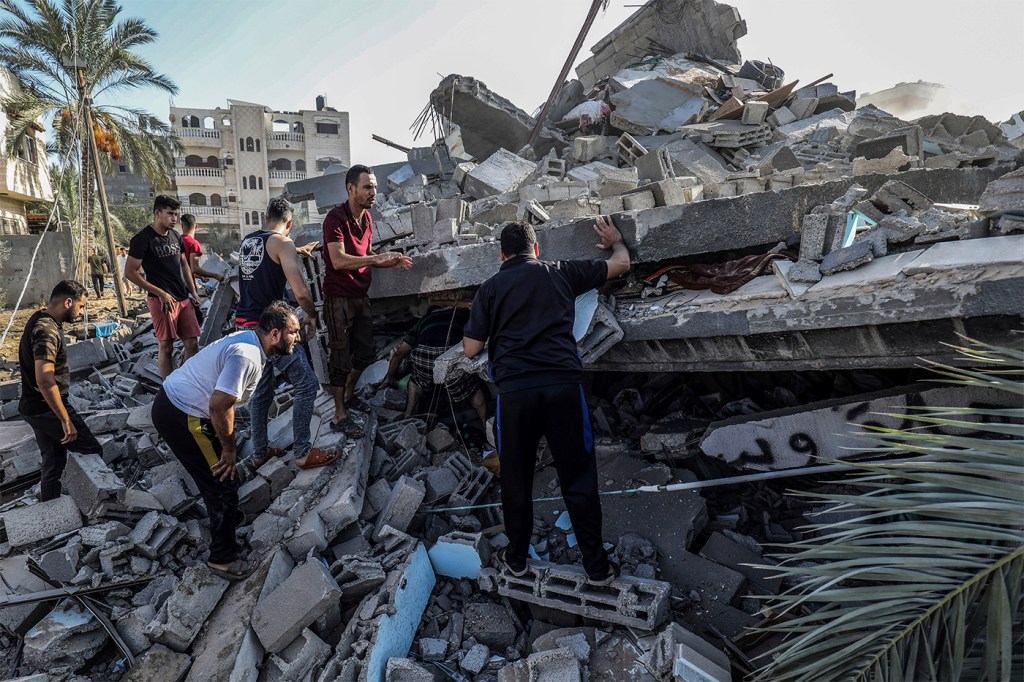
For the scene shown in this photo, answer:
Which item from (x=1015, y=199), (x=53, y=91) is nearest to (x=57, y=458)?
(x=1015, y=199)

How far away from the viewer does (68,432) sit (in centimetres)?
429

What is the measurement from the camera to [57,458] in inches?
175

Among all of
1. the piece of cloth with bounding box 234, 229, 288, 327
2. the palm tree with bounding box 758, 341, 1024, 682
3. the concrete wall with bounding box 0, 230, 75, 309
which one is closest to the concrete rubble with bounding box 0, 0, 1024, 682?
the palm tree with bounding box 758, 341, 1024, 682

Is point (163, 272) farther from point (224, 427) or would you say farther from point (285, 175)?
point (285, 175)

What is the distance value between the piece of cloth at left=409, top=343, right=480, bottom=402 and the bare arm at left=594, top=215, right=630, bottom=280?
5.33 ft

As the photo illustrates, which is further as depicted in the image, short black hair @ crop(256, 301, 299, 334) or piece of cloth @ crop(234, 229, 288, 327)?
piece of cloth @ crop(234, 229, 288, 327)

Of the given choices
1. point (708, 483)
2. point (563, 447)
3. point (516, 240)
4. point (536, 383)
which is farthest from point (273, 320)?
point (708, 483)

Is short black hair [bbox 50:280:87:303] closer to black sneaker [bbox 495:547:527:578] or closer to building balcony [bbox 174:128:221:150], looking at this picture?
black sneaker [bbox 495:547:527:578]

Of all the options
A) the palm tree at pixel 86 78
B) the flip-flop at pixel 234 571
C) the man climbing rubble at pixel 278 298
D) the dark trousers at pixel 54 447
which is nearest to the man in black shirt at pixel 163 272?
the dark trousers at pixel 54 447

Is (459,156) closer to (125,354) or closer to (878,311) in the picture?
(125,354)

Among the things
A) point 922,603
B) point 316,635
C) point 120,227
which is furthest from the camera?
point 120,227

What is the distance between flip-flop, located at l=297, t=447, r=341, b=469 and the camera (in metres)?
4.27

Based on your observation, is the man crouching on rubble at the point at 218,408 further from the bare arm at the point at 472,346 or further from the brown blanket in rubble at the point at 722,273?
the brown blanket in rubble at the point at 722,273

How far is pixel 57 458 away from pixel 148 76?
15626 millimetres
